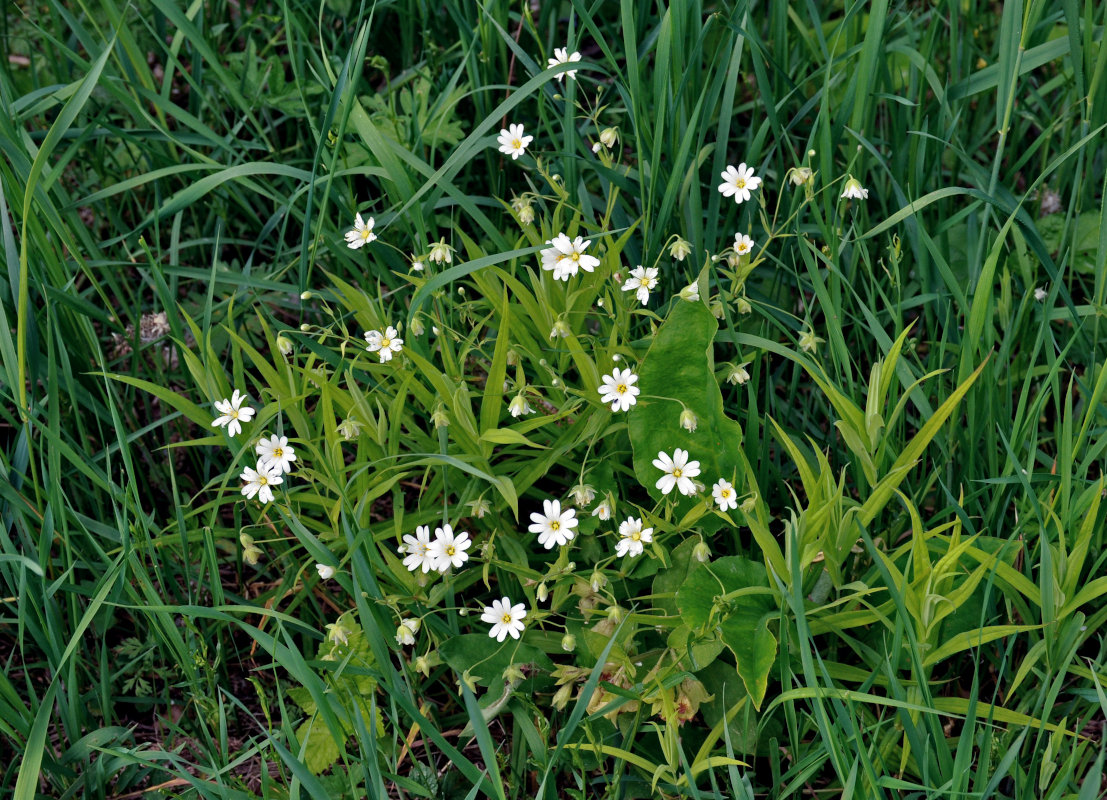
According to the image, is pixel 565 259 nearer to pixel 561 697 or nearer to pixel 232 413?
pixel 232 413

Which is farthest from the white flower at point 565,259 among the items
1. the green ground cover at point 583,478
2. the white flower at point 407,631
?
the white flower at point 407,631

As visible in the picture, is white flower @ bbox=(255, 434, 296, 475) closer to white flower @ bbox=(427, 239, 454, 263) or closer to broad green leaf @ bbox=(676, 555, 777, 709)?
white flower @ bbox=(427, 239, 454, 263)

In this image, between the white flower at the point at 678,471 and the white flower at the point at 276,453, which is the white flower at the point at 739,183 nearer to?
the white flower at the point at 678,471

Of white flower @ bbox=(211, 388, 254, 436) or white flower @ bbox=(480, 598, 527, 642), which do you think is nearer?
white flower @ bbox=(480, 598, 527, 642)

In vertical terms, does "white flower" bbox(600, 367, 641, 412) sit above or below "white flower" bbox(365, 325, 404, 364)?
below

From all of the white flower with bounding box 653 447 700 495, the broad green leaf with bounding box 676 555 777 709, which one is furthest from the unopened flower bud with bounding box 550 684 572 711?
the white flower with bounding box 653 447 700 495

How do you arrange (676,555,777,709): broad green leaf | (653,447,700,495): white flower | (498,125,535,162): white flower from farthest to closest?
(498,125,535,162): white flower → (653,447,700,495): white flower → (676,555,777,709): broad green leaf

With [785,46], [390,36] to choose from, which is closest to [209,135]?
[390,36]

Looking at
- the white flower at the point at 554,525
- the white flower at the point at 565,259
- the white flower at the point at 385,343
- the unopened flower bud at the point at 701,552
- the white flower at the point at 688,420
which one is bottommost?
the unopened flower bud at the point at 701,552
